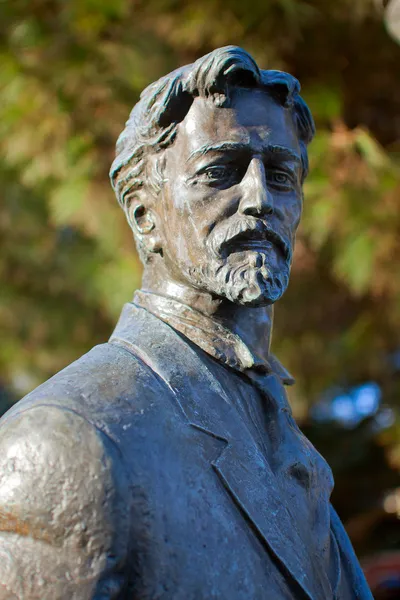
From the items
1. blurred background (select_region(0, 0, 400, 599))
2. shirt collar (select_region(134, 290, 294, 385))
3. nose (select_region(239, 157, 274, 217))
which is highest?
blurred background (select_region(0, 0, 400, 599))

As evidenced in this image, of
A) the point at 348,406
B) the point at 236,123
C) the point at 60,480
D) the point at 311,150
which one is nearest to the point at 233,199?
the point at 236,123

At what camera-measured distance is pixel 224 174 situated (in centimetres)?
166

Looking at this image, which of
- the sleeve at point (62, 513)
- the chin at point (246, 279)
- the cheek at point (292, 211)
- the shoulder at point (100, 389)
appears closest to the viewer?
the sleeve at point (62, 513)

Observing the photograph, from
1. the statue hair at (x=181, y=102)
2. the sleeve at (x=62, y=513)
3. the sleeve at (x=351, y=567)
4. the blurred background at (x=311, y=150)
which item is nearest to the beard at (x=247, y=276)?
the statue hair at (x=181, y=102)

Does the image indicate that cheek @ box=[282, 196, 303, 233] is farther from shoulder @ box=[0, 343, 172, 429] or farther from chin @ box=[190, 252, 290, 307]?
shoulder @ box=[0, 343, 172, 429]

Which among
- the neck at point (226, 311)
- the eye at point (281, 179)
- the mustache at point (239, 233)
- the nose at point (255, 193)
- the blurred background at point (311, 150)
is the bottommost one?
the neck at point (226, 311)

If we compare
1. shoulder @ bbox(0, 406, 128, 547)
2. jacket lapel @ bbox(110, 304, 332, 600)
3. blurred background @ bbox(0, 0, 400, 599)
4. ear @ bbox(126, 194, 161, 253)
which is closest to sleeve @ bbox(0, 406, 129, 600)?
shoulder @ bbox(0, 406, 128, 547)

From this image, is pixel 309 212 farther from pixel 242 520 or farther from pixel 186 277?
pixel 242 520

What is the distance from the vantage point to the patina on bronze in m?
1.31

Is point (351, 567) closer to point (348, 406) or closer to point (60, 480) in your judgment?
point (60, 480)

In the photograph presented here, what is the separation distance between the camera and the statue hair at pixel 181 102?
1.64m

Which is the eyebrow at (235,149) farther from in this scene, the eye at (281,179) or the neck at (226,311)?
the neck at (226,311)

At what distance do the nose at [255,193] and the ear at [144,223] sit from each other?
236 millimetres

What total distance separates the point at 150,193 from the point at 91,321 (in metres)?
3.85
